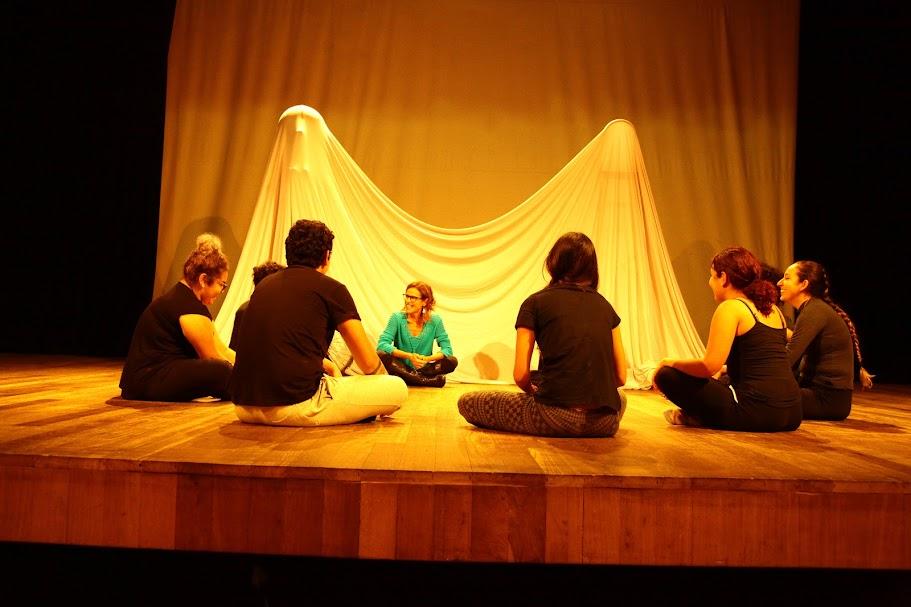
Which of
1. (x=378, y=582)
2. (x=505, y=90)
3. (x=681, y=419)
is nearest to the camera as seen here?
(x=378, y=582)

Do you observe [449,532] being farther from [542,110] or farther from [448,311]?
[542,110]

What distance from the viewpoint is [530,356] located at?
267 centimetres

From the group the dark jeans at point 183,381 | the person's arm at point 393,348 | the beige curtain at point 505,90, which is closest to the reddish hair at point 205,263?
the dark jeans at point 183,381

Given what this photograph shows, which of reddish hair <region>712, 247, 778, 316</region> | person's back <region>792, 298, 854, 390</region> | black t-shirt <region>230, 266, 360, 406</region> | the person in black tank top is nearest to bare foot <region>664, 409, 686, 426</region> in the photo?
the person in black tank top

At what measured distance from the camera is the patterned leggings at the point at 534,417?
264 cm

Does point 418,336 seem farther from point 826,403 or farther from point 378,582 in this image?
point 378,582

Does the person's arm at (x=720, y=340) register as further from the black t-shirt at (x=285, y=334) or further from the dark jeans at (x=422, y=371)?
the dark jeans at (x=422, y=371)

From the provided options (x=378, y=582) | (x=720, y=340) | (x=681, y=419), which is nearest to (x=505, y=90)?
(x=681, y=419)

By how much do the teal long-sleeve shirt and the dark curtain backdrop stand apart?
3.36 meters

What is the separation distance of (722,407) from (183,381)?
223cm

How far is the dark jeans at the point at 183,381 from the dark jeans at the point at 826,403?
258cm

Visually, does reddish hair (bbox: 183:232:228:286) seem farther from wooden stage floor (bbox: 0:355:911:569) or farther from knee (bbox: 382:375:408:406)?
wooden stage floor (bbox: 0:355:911:569)

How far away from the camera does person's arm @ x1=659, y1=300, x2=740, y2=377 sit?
9.11 ft

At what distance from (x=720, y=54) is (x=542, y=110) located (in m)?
1.52
